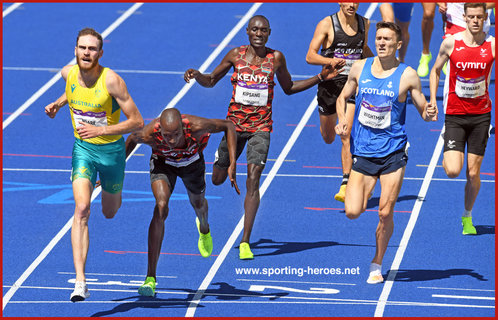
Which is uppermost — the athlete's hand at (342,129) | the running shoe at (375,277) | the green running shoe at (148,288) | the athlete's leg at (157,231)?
the athlete's hand at (342,129)

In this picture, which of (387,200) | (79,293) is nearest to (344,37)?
(387,200)

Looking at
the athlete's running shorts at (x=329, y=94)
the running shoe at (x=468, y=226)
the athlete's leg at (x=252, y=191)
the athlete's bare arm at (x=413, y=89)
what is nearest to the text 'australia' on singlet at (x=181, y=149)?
the athlete's leg at (x=252, y=191)

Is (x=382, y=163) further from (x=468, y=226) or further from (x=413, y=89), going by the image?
(x=468, y=226)

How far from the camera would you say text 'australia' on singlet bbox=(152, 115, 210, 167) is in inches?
441

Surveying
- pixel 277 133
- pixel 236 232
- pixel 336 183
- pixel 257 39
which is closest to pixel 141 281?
pixel 236 232

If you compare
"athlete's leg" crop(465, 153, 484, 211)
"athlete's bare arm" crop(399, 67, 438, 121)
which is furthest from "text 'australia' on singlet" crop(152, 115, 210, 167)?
"athlete's leg" crop(465, 153, 484, 211)

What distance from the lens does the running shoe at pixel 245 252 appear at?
41.1 ft

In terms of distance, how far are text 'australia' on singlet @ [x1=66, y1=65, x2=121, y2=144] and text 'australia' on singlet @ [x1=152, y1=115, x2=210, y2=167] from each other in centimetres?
51

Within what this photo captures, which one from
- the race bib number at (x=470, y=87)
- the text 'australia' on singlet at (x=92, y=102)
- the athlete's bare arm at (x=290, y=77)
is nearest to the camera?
the text 'australia' on singlet at (x=92, y=102)

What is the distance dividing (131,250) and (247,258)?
1.28 metres

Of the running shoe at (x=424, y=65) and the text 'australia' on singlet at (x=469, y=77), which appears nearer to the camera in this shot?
the text 'australia' on singlet at (x=469, y=77)

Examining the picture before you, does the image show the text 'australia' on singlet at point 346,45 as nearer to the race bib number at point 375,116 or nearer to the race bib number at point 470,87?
the race bib number at point 470,87

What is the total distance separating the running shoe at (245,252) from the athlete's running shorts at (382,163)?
1716 mm

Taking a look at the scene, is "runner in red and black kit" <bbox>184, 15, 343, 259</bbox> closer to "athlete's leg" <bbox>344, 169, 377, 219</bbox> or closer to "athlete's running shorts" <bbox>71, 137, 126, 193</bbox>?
"athlete's leg" <bbox>344, 169, 377, 219</bbox>
